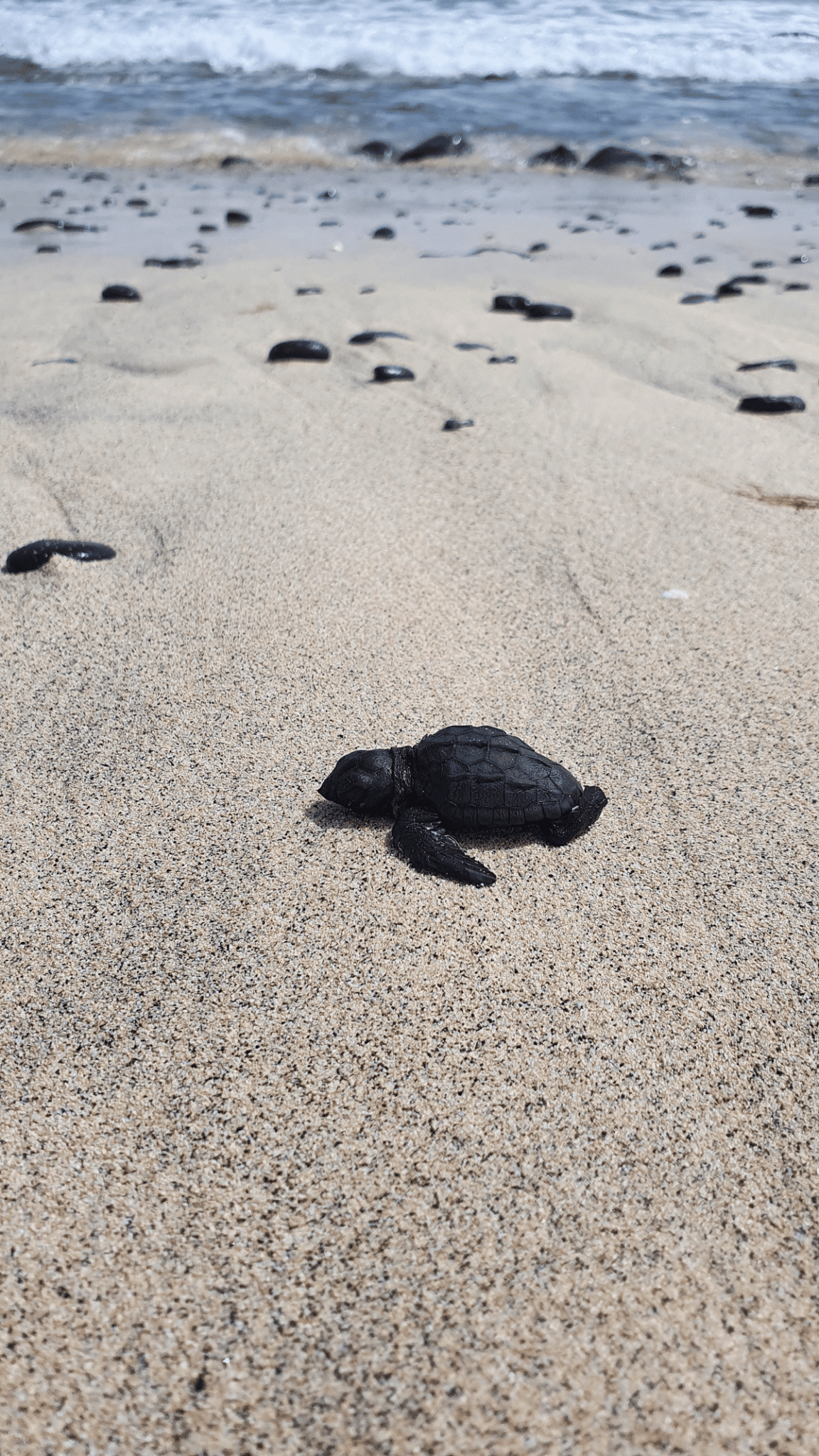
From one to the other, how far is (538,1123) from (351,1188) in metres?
0.34

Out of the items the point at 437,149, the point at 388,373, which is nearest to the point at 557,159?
the point at 437,149

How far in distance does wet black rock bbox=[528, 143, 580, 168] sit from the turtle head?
1028cm

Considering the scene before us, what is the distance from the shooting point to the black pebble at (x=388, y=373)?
15.6 ft

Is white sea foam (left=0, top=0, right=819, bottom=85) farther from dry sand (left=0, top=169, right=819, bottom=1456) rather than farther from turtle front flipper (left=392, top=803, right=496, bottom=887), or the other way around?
turtle front flipper (left=392, top=803, right=496, bottom=887)

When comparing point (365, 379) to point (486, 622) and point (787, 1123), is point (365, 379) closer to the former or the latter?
point (486, 622)

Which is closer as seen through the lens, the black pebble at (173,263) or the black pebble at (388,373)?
the black pebble at (388,373)

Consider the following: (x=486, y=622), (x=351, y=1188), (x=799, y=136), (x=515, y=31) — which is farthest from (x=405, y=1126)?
(x=515, y=31)

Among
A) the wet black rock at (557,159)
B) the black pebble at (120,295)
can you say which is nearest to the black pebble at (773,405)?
the black pebble at (120,295)

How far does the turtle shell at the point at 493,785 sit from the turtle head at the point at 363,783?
8cm

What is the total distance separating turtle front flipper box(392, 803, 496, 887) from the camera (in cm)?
207

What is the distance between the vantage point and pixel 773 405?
444cm

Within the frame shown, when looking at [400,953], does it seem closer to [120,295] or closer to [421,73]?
[120,295]

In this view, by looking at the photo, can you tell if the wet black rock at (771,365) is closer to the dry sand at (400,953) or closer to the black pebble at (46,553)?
the dry sand at (400,953)

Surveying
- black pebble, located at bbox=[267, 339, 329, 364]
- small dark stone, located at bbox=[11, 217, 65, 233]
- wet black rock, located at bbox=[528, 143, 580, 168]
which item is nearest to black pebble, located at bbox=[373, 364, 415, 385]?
black pebble, located at bbox=[267, 339, 329, 364]
